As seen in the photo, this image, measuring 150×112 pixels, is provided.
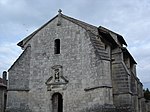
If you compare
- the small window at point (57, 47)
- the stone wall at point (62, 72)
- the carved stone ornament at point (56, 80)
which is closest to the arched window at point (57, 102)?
the stone wall at point (62, 72)

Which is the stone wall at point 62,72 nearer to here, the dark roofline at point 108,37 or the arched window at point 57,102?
the arched window at point 57,102

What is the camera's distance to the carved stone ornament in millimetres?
19562

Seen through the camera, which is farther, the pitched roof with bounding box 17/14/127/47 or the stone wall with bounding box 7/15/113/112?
the pitched roof with bounding box 17/14/127/47

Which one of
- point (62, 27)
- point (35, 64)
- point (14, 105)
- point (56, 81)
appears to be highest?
point (62, 27)

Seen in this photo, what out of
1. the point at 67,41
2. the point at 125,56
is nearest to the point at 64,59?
the point at 67,41

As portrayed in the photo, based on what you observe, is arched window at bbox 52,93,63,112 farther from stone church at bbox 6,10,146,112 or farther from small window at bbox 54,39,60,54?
small window at bbox 54,39,60,54

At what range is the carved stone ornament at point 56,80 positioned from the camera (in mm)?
19562

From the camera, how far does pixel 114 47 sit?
70.7ft

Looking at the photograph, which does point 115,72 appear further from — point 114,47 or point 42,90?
point 42,90

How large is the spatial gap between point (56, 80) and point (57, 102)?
5.23ft

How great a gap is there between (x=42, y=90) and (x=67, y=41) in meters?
3.94

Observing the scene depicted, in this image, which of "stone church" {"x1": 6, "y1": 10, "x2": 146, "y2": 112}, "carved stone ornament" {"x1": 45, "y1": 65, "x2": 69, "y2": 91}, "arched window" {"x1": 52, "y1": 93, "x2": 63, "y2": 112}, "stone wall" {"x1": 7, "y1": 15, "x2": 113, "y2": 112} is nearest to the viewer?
"stone wall" {"x1": 7, "y1": 15, "x2": 113, "y2": 112}

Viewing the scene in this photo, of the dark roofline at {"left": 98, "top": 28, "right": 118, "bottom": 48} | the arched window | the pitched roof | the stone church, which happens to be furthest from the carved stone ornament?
the dark roofline at {"left": 98, "top": 28, "right": 118, "bottom": 48}

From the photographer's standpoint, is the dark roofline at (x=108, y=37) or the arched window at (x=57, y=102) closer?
the arched window at (x=57, y=102)
